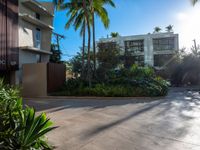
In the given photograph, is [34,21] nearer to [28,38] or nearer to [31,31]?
[31,31]

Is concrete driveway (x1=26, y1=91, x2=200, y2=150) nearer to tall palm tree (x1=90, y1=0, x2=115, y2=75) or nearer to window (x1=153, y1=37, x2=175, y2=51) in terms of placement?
tall palm tree (x1=90, y1=0, x2=115, y2=75)

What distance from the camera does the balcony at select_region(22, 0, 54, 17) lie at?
15.7m

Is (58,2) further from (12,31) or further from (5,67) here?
(5,67)

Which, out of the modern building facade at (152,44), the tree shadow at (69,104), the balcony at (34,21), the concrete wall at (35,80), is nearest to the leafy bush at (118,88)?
the tree shadow at (69,104)

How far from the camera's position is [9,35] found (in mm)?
13578

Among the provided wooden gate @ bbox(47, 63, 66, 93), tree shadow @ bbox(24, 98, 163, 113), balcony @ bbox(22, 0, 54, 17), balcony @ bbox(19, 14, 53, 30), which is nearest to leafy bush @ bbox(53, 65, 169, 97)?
wooden gate @ bbox(47, 63, 66, 93)

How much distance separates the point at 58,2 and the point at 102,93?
8.99m

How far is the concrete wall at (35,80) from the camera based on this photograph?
1447 centimetres

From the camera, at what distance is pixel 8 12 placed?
13.6 meters

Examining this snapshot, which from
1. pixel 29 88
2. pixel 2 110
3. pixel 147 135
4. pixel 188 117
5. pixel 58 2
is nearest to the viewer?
pixel 2 110

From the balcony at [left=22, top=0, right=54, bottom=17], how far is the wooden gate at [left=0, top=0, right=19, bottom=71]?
4.34 ft

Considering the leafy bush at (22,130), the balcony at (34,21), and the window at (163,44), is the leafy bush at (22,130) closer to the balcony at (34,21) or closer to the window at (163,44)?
the balcony at (34,21)

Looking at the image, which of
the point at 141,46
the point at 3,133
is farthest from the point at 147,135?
the point at 141,46

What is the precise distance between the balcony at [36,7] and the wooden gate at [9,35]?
4.34ft
